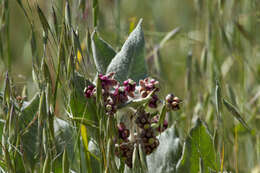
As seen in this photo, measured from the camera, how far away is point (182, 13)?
6.31 feet

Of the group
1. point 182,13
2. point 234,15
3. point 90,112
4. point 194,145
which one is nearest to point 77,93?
point 90,112

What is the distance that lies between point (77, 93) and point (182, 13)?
4.26 feet

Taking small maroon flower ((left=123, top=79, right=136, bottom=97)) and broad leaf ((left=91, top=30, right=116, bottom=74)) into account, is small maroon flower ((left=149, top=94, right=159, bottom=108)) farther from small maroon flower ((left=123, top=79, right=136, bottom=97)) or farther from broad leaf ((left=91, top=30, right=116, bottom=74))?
broad leaf ((left=91, top=30, right=116, bottom=74))

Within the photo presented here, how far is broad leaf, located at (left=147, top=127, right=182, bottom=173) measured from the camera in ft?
2.62

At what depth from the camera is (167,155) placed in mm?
804

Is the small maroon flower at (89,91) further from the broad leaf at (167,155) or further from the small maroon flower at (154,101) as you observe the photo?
the broad leaf at (167,155)

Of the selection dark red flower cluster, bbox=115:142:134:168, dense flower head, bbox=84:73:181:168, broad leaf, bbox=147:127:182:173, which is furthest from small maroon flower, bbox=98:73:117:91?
broad leaf, bbox=147:127:182:173

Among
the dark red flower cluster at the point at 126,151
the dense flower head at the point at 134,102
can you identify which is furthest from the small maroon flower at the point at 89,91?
the dark red flower cluster at the point at 126,151

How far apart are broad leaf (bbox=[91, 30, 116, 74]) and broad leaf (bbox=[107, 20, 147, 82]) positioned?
0.14 ft

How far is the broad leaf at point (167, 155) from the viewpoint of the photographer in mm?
798

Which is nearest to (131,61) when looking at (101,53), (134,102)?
(101,53)

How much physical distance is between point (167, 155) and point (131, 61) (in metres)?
0.19

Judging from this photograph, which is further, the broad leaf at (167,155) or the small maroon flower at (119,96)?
the broad leaf at (167,155)

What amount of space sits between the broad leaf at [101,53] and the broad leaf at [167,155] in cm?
18
